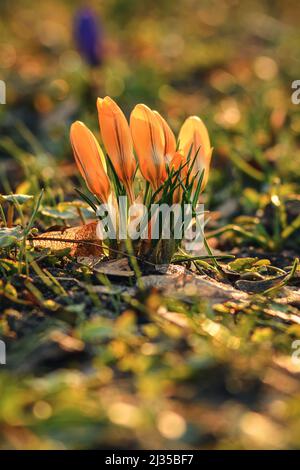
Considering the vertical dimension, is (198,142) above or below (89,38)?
below

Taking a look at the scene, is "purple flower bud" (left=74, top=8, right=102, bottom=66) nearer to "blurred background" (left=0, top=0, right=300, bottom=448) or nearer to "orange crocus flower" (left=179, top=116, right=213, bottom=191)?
"blurred background" (left=0, top=0, right=300, bottom=448)

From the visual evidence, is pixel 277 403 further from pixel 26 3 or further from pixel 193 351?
pixel 26 3

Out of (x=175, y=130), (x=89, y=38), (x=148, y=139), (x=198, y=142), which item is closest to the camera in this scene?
(x=148, y=139)

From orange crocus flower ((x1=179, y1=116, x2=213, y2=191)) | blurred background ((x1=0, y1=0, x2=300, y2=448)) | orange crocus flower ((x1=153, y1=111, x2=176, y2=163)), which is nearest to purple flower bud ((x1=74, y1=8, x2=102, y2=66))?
blurred background ((x1=0, y1=0, x2=300, y2=448))

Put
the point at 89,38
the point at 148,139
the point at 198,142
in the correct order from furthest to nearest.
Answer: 1. the point at 89,38
2. the point at 198,142
3. the point at 148,139

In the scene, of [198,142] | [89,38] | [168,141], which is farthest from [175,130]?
[168,141]

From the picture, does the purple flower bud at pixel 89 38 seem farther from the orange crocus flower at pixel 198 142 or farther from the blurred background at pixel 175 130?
the orange crocus flower at pixel 198 142

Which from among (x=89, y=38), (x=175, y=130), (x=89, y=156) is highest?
(x=89, y=38)

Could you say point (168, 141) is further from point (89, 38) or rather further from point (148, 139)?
point (89, 38)
